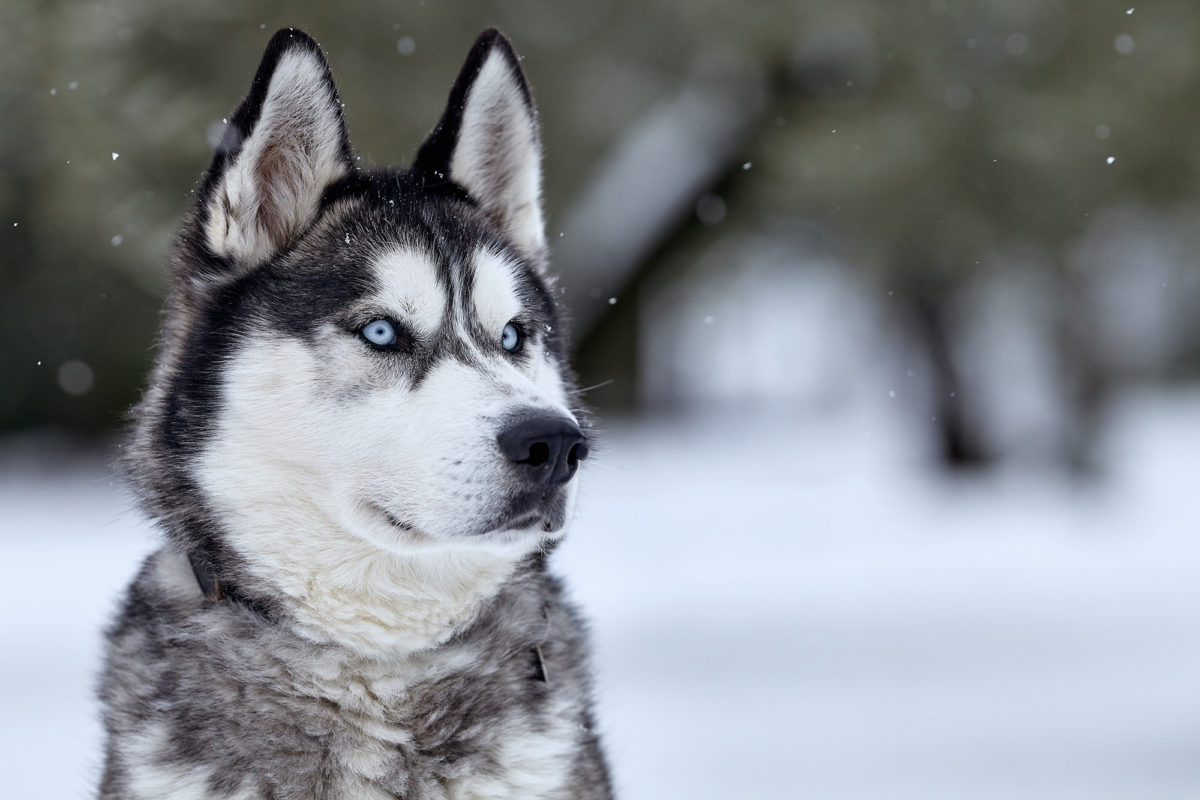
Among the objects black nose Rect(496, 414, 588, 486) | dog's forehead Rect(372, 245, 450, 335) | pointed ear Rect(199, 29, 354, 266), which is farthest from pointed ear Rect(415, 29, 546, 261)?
black nose Rect(496, 414, 588, 486)

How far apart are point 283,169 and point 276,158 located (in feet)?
0.11

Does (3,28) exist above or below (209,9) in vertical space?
below

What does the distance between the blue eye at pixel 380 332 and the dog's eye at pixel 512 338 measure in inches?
11.6

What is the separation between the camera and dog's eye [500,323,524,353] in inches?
111

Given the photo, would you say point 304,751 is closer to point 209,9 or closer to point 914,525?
point 209,9

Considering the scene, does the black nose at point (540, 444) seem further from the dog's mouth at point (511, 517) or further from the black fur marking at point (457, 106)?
the black fur marking at point (457, 106)

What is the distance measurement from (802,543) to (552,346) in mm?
7474

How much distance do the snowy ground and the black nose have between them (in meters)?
0.41

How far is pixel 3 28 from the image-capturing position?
542 cm

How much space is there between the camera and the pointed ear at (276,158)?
2529 mm

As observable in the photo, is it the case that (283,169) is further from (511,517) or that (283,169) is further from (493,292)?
(511,517)

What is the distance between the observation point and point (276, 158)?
2.72m

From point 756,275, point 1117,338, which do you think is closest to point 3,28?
point 756,275

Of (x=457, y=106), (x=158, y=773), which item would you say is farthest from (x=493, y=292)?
(x=158, y=773)
